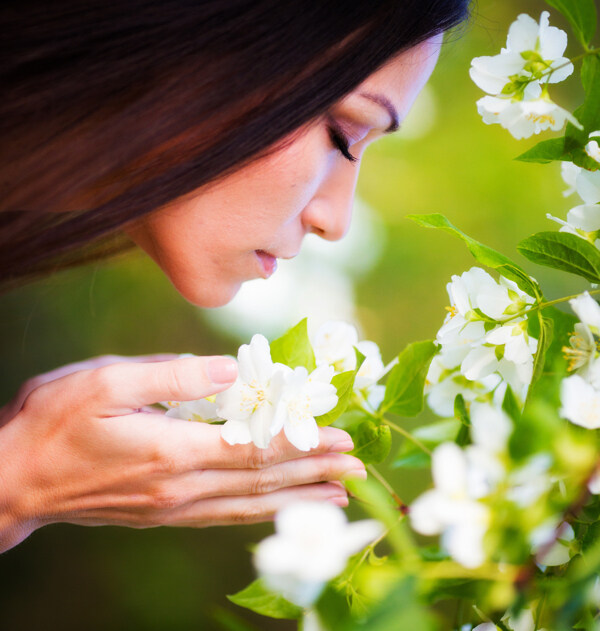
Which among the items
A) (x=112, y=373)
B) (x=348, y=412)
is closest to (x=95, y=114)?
(x=112, y=373)

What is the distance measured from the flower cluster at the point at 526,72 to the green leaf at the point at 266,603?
1.32ft

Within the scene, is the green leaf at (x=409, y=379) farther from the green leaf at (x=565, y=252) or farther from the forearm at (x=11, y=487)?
the forearm at (x=11, y=487)

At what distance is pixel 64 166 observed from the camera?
651 millimetres

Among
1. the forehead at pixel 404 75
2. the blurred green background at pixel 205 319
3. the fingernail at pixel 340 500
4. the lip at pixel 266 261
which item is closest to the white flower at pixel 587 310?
the fingernail at pixel 340 500

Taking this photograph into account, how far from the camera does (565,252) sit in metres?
0.44

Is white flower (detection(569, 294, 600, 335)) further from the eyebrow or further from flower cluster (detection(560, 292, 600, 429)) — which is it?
the eyebrow

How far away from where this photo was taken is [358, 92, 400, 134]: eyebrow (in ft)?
2.29

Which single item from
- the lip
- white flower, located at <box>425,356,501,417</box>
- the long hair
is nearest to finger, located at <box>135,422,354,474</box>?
white flower, located at <box>425,356,501,417</box>

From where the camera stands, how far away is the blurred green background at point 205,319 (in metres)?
1.81

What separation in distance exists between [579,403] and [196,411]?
0.36 meters

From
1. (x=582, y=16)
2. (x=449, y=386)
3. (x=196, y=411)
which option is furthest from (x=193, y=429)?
(x=582, y=16)

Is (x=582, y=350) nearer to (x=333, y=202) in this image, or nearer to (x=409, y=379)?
(x=409, y=379)

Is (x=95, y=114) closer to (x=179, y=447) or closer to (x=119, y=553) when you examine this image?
(x=179, y=447)

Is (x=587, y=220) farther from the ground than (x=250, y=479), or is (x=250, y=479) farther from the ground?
(x=587, y=220)
